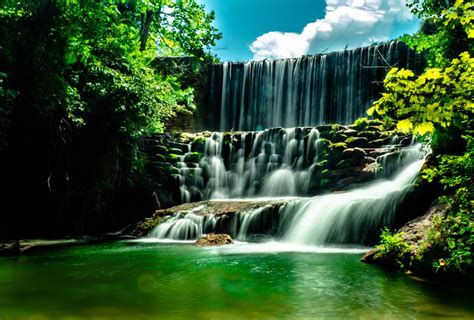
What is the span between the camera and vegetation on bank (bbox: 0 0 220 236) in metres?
9.12

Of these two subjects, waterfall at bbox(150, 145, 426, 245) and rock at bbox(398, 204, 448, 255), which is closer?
rock at bbox(398, 204, 448, 255)

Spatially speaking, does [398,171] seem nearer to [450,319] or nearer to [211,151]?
[211,151]

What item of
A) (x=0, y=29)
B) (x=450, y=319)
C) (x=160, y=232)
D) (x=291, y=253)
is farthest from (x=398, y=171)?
(x=0, y=29)

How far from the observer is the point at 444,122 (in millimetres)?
3787

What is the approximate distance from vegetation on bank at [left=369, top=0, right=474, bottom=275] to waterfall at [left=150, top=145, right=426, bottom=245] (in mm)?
1785

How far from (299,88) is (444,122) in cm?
2221

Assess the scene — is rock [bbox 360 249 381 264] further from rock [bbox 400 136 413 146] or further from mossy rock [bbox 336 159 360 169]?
rock [bbox 400 136 413 146]

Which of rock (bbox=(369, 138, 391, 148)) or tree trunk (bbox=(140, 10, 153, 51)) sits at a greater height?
tree trunk (bbox=(140, 10, 153, 51))

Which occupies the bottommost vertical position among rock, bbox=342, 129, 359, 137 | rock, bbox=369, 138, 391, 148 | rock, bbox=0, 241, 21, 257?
rock, bbox=0, 241, 21, 257

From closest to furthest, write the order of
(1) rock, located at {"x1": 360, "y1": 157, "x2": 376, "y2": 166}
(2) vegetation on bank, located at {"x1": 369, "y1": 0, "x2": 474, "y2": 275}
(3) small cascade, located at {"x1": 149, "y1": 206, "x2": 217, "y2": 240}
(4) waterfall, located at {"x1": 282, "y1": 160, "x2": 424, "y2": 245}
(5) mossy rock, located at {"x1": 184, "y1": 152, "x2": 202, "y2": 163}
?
(2) vegetation on bank, located at {"x1": 369, "y1": 0, "x2": 474, "y2": 275}, (4) waterfall, located at {"x1": 282, "y1": 160, "x2": 424, "y2": 245}, (3) small cascade, located at {"x1": 149, "y1": 206, "x2": 217, "y2": 240}, (1) rock, located at {"x1": 360, "y1": 157, "x2": 376, "y2": 166}, (5) mossy rock, located at {"x1": 184, "y1": 152, "x2": 202, "y2": 163}

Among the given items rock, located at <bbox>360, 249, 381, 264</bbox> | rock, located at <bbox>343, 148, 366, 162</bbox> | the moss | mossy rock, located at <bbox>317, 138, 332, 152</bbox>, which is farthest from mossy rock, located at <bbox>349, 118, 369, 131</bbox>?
rock, located at <bbox>360, 249, 381, 264</bbox>

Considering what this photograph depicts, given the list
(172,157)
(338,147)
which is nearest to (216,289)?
(338,147)

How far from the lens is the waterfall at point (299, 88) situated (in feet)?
76.5

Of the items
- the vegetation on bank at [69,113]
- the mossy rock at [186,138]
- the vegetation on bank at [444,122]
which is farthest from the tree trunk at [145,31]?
the vegetation on bank at [444,122]
